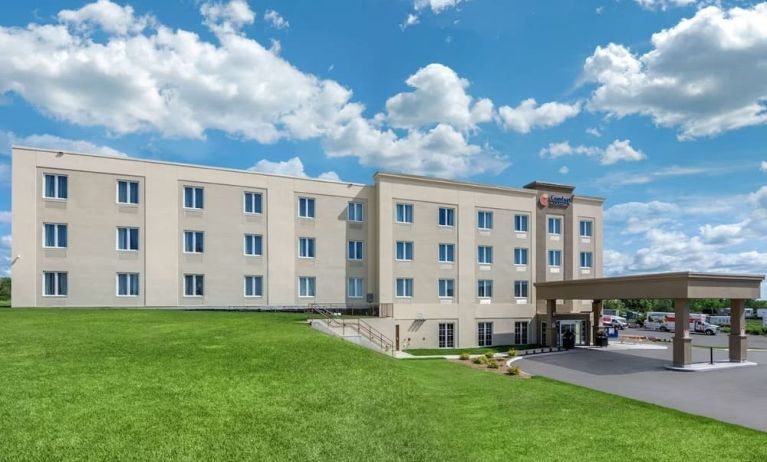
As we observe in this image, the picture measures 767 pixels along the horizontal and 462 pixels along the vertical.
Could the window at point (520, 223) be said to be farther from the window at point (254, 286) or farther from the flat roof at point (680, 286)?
the window at point (254, 286)

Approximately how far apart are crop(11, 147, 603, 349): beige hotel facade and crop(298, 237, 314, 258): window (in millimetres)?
72

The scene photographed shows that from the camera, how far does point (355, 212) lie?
35688 mm

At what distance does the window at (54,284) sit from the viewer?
28.0 metres

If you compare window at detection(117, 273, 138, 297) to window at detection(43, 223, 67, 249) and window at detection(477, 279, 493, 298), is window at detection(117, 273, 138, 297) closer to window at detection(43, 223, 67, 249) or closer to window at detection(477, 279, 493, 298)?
window at detection(43, 223, 67, 249)

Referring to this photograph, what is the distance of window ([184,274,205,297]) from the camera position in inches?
1214

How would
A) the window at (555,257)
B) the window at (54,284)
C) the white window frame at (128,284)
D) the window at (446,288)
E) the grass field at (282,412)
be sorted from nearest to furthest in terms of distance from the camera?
the grass field at (282,412), the window at (54,284), the white window frame at (128,284), the window at (446,288), the window at (555,257)

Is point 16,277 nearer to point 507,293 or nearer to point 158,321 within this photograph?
point 158,321

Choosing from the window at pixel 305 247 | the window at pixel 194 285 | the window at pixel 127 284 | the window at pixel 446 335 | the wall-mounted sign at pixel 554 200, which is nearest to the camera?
the window at pixel 127 284

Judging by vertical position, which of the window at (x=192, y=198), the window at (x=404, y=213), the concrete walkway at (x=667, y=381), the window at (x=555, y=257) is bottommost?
the concrete walkway at (x=667, y=381)

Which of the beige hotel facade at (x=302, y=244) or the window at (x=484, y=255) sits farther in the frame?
the window at (x=484, y=255)

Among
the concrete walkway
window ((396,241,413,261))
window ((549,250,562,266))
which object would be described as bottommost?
the concrete walkway

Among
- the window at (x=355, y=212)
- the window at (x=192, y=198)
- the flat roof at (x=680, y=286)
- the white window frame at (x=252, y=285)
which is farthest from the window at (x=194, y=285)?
the flat roof at (x=680, y=286)

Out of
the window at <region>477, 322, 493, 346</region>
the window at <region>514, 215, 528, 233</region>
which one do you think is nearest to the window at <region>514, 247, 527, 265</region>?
the window at <region>514, 215, 528, 233</region>

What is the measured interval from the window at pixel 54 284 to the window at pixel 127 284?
2747 millimetres
